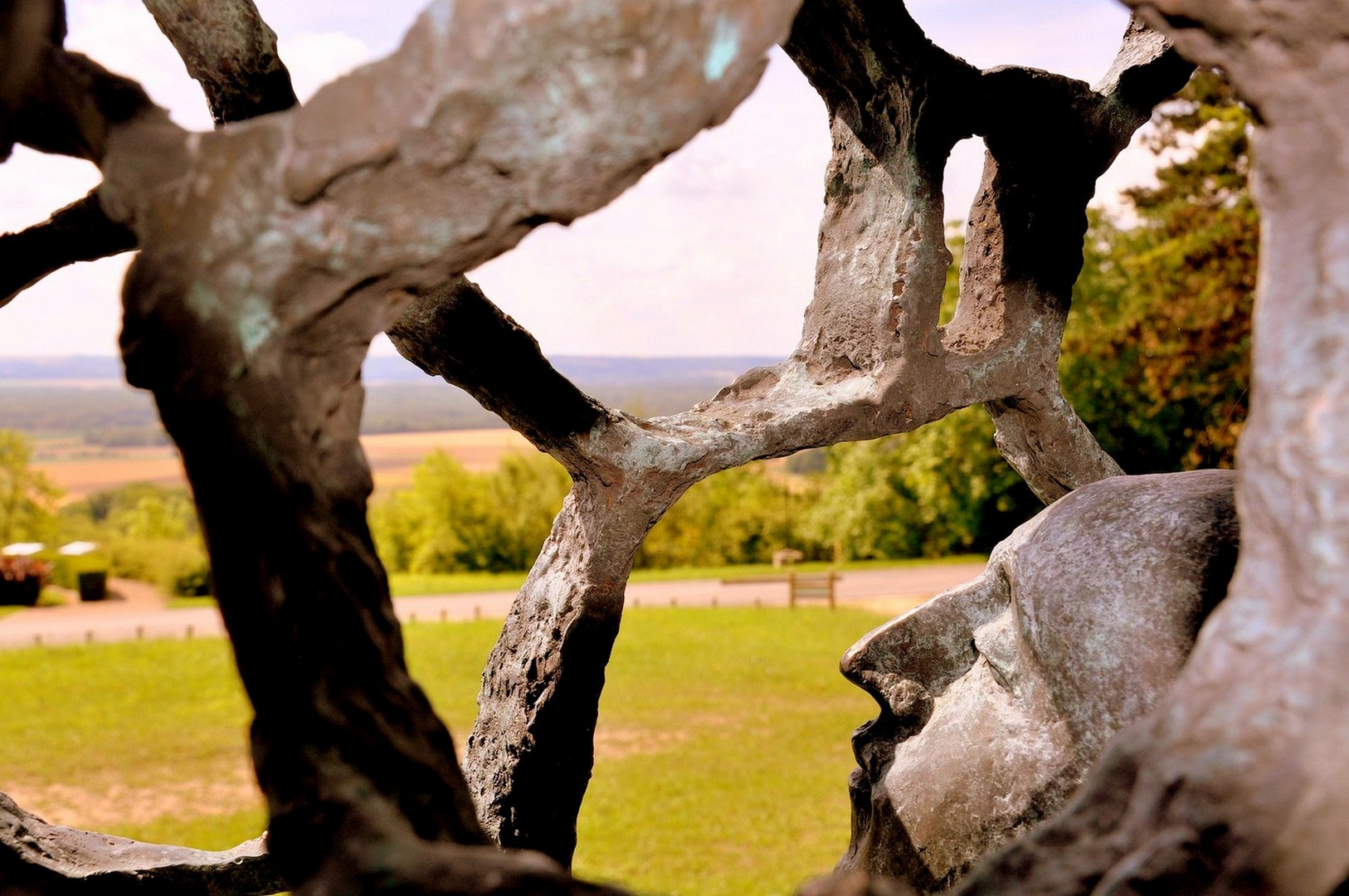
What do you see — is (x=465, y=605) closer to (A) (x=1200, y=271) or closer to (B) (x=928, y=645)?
(A) (x=1200, y=271)

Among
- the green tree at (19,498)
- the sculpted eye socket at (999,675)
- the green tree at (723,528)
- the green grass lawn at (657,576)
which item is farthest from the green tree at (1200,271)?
the green tree at (19,498)

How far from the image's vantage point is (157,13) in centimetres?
327

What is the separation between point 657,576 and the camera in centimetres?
2745

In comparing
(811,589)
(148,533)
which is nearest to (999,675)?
(811,589)

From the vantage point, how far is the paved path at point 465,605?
22.3 m

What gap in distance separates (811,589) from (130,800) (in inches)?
524

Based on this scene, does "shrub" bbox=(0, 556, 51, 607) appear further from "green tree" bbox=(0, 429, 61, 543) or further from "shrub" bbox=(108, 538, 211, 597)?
"green tree" bbox=(0, 429, 61, 543)

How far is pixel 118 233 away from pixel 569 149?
223cm

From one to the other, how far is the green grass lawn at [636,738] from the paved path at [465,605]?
1412mm

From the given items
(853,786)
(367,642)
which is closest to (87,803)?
(853,786)

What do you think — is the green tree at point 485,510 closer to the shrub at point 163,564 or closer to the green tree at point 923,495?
the shrub at point 163,564

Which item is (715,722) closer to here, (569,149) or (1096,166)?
(1096,166)

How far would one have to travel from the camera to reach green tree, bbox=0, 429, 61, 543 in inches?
1190

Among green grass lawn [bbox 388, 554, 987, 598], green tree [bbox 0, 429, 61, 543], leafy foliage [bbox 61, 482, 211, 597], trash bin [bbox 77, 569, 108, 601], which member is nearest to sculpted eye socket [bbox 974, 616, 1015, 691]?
leafy foliage [bbox 61, 482, 211, 597]
